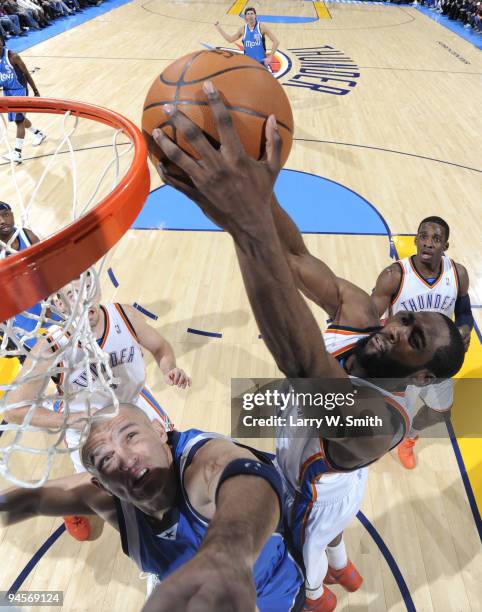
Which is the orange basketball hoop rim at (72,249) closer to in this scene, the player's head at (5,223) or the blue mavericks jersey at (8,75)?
the player's head at (5,223)

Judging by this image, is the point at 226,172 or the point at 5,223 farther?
the point at 5,223

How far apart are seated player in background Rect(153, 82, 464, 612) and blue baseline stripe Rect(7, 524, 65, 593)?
1354mm

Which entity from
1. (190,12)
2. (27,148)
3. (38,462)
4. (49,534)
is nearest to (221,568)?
(49,534)

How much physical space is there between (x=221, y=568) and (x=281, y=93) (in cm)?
126

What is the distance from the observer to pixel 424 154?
6926 mm

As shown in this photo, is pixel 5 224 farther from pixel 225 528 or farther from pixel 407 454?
pixel 407 454

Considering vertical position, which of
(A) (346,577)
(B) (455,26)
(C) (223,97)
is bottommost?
(B) (455,26)

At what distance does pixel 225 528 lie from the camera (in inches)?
41.6

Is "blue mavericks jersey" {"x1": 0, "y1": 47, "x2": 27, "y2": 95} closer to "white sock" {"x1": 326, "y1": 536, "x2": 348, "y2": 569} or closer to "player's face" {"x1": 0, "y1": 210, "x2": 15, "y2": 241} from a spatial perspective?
"player's face" {"x1": 0, "y1": 210, "x2": 15, "y2": 241}

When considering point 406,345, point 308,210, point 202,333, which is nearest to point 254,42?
point 308,210

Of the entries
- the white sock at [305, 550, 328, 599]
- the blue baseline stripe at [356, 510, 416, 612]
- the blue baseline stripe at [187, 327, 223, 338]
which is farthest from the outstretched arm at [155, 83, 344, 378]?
the blue baseline stripe at [187, 327, 223, 338]

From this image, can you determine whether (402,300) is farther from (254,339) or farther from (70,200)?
(70,200)

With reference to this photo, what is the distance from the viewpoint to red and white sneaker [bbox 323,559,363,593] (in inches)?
94.7

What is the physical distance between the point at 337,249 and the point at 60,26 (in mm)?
13050
